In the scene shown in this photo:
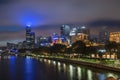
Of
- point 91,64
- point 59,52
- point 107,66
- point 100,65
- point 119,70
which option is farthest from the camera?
point 59,52

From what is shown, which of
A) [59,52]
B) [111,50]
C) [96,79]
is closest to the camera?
[96,79]

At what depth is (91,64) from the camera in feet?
273

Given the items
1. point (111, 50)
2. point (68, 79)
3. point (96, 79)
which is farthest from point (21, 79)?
point (111, 50)

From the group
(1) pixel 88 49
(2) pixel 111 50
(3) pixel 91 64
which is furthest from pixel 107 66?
(1) pixel 88 49

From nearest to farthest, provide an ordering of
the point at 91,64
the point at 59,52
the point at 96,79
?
the point at 96,79 → the point at 91,64 → the point at 59,52

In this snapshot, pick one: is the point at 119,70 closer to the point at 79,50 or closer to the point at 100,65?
the point at 100,65

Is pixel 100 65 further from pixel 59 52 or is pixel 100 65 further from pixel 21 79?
pixel 59 52

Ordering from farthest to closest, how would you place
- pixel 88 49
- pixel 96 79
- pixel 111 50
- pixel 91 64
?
pixel 88 49 < pixel 111 50 < pixel 91 64 < pixel 96 79

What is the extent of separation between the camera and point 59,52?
182125 mm

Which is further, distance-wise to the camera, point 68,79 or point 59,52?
point 59,52

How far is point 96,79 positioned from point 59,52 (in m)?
131

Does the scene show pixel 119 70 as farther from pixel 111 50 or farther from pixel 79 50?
pixel 79 50

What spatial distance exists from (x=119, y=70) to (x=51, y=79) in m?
12.9

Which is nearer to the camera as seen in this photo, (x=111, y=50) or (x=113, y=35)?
(x=111, y=50)
